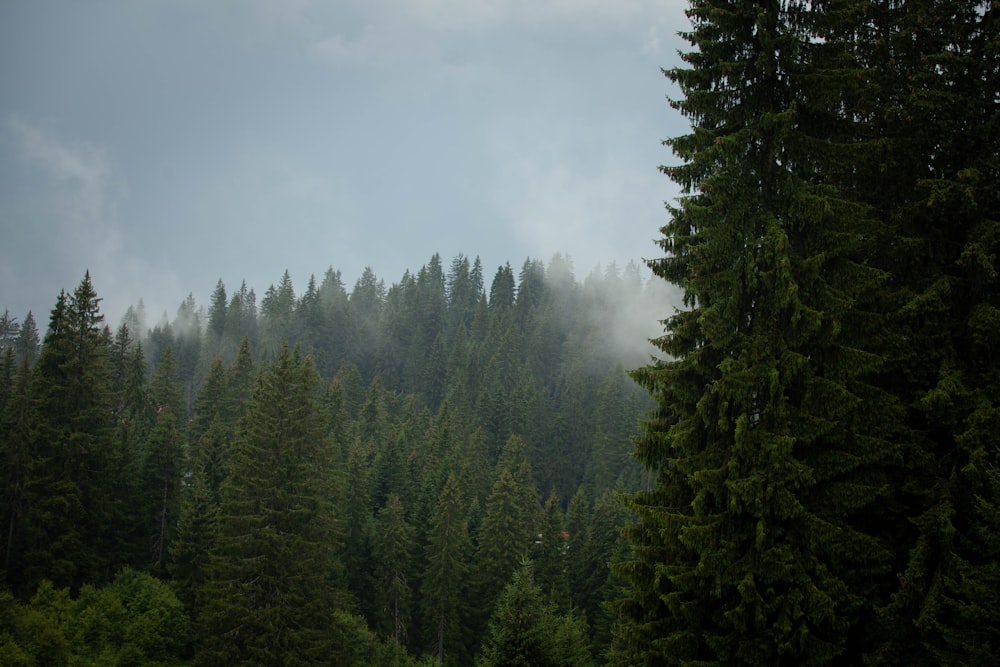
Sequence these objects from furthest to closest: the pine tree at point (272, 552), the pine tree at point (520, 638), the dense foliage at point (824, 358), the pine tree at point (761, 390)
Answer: the pine tree at point (272, 552) → the pine tree at point (520, 638) → the pine tree at point (761, 390) → the dense foliage at point (824, 358)

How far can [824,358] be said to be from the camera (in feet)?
36.4

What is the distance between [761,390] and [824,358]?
134 centimetres

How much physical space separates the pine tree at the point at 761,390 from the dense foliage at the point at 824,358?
42mm

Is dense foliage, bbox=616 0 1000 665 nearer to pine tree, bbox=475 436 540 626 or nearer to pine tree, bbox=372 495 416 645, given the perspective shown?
pine tree, bbox=475 436 540 626

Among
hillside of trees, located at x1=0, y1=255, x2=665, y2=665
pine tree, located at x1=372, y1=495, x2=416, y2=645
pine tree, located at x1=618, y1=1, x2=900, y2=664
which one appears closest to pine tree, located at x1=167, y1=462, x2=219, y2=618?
hillside of trees, located at x1=0, y1=255, x2=665, y2=665

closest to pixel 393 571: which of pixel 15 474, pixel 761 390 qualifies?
pixel 15 474

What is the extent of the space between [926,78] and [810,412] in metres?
6.91

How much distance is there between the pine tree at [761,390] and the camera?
1027 cm

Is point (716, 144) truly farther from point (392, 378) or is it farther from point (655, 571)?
point (392, 378)

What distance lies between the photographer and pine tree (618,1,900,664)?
10.3 m

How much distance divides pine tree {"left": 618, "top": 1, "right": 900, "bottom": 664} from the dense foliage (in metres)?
0.04

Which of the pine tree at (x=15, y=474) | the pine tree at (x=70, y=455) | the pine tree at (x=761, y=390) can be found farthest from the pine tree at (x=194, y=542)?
the pine tree at (x=761, y=390)

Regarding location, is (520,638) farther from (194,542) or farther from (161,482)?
(161,482)

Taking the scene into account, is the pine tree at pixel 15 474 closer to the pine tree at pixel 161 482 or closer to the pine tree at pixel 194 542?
the pine tree at pixel 161 482
